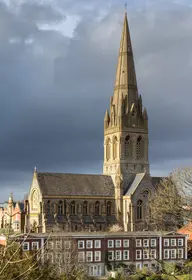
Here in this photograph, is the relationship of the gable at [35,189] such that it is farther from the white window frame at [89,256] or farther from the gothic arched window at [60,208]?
the white window frame at [89,256]

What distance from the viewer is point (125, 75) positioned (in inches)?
4306

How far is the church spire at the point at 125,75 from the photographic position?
10838 centimetres

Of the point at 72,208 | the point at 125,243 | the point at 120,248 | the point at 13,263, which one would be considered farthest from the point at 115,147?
the point at 13,263

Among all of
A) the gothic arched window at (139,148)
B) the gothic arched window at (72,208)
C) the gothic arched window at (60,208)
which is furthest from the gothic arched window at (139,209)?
the gothic arched window at (60,208)

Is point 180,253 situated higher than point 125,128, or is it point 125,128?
point 125,128

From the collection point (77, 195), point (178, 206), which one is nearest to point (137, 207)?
point (77, 195)

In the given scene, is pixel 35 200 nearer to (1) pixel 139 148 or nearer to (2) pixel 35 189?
(2) pixel 35 189

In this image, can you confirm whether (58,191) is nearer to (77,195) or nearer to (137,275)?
(77,195)

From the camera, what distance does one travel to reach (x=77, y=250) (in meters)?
71.6

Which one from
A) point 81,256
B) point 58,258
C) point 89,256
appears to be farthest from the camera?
point 89,256

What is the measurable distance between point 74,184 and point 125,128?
48.7 feet

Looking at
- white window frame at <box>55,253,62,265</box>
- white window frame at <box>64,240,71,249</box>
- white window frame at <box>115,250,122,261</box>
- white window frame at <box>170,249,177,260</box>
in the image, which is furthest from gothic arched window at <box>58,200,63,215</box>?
white window frame at <box>55,253,62,265</box>

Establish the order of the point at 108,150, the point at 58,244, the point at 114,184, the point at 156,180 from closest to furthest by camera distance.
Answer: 1. the point at 58,244
2. the point at 114,184
3. the point at 156,180
4. the point at 108,150

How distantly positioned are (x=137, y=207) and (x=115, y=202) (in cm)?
484
